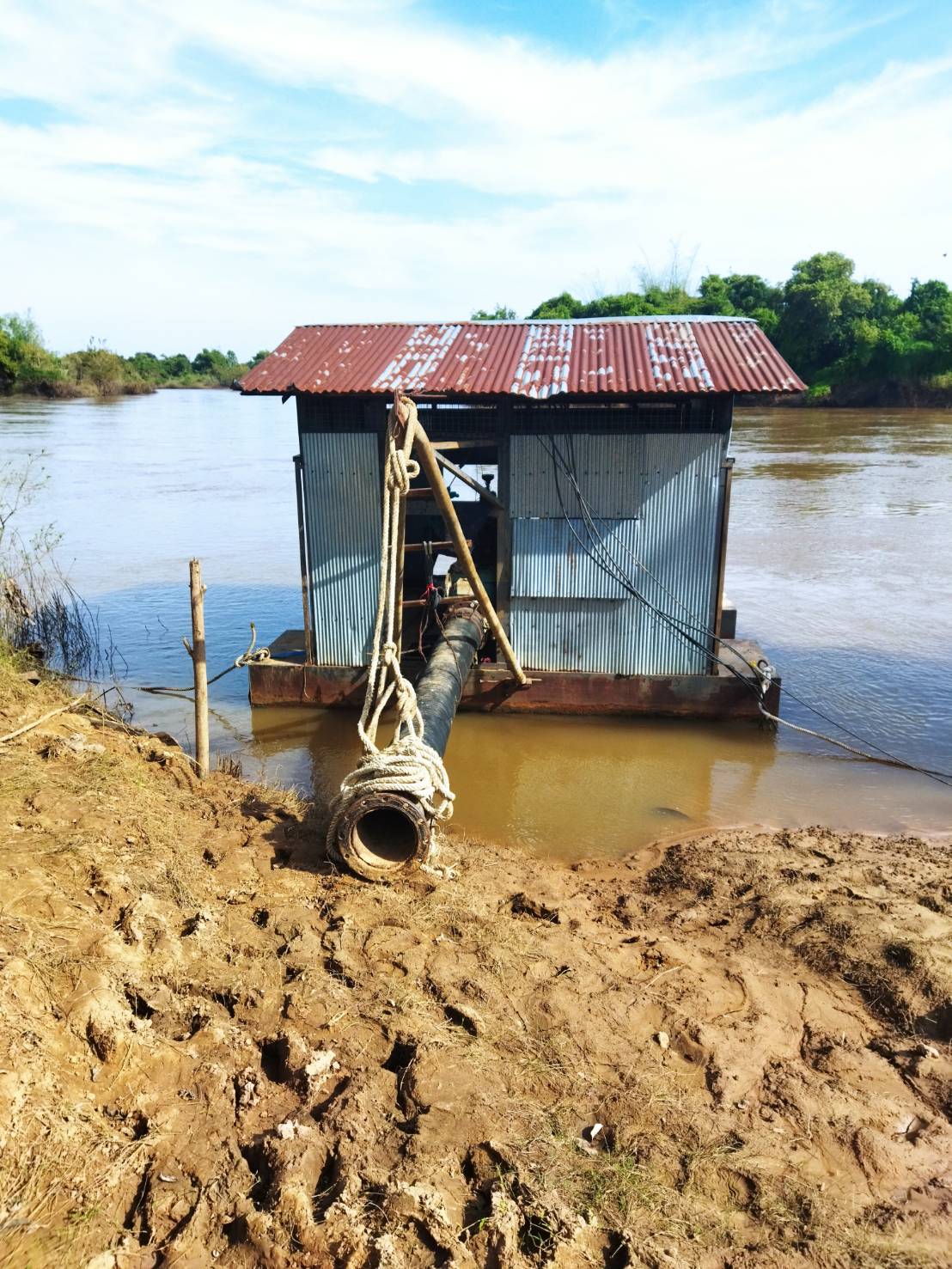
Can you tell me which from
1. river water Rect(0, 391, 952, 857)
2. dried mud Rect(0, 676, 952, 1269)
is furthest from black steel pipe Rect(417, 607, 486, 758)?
dried mud Rect(0, 676, 952, 1269)

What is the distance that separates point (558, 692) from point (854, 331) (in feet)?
143

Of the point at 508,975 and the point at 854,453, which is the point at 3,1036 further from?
the point at 854,453

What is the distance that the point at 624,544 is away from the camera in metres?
9.51

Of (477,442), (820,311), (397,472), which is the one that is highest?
(820,311)

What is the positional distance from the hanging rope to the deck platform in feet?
9.48

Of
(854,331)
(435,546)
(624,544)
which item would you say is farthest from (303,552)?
(854,331)

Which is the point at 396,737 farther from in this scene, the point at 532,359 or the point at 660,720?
the point at 532,359

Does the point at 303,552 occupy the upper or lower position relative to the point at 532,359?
lower

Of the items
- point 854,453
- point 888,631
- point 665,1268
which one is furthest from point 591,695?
point 854,453

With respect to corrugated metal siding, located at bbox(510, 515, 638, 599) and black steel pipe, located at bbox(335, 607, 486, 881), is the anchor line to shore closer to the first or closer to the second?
corrugated metal siding, located at bbox(510, 515, 638, 599)

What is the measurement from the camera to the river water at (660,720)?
8.22 metres

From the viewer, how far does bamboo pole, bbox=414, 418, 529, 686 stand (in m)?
7.72

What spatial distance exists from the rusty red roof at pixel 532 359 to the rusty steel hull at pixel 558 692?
3.13 m

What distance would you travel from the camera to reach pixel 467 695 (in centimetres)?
995
